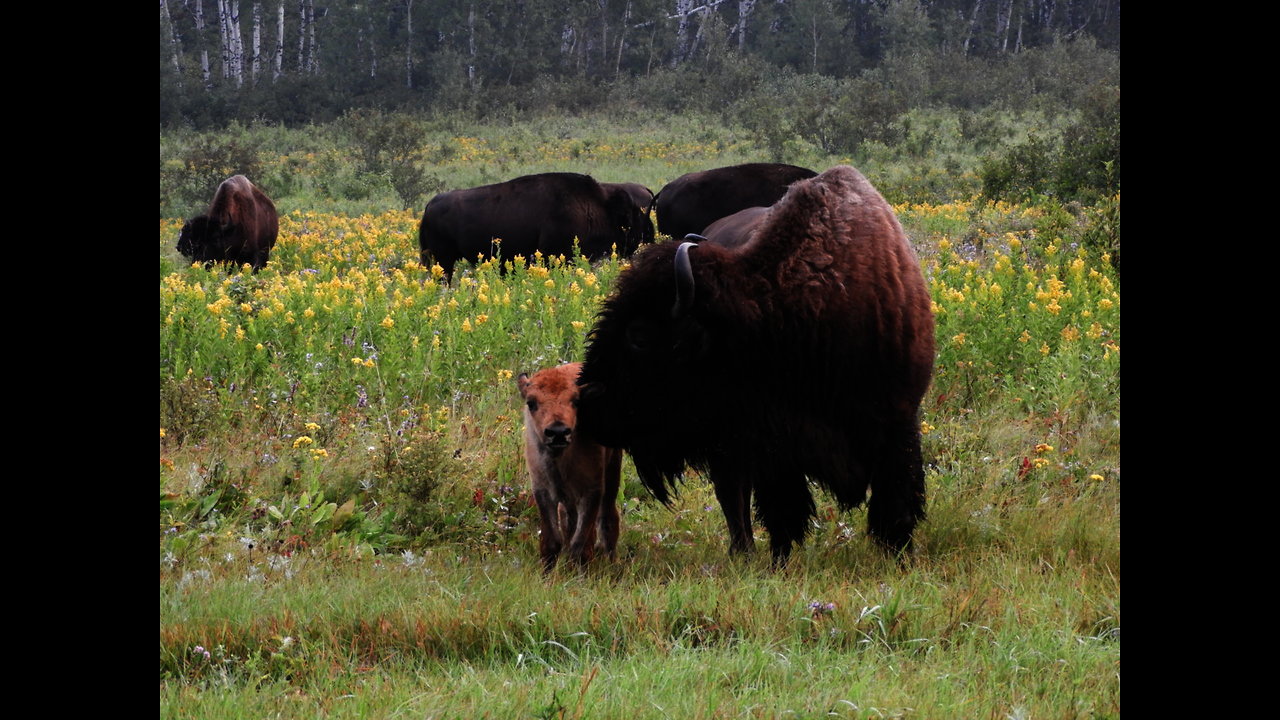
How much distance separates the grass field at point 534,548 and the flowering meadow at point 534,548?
17mm

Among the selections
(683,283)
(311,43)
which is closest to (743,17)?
(311,43)

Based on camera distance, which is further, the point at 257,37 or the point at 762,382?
the point at 257,37

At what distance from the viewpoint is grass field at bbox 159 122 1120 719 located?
139 inches

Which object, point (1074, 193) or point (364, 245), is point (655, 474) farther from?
point (1074, 193)

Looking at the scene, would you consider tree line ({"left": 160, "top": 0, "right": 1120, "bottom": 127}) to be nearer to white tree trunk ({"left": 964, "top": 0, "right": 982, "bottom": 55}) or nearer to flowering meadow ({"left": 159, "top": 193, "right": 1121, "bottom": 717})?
white tree trunk ({"left": 964, "top": 0, "right": 982, "bottom": 55})

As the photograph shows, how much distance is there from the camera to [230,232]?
15820 millimetres

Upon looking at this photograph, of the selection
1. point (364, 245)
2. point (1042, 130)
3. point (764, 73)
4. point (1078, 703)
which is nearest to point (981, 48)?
point (764, 73)

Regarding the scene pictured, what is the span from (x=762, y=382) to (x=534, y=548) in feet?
5.39

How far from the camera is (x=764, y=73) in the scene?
Result: 56219 millimetres

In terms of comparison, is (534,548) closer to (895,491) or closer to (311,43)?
(895,491)

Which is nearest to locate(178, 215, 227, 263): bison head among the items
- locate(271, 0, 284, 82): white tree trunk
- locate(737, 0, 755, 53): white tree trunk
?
locate(271, 0, 284, 82): white tree trunk

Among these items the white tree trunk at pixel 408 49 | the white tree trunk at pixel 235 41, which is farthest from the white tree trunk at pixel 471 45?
the white tree trunk at pixel 235 41

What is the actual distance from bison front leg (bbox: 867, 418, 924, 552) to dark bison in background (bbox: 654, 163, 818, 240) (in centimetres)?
945

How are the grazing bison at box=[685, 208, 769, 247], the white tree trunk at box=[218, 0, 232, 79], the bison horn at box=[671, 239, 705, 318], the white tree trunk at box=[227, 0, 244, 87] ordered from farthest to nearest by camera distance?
the white tree trunk at box=[227, 0, 244, 87], the white tree trunk at box=[218, 0, 232, 79], the grazing bison at box=[685, 208, 769, 247], the bison horn at box=[671, 239, 705, 318]
